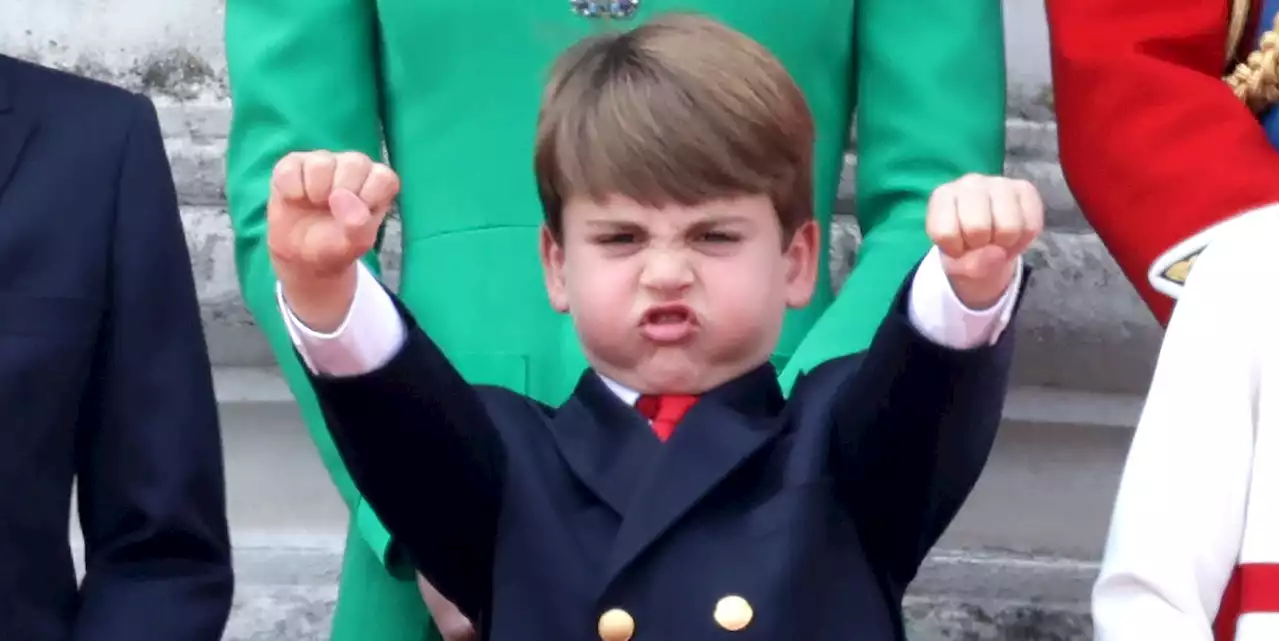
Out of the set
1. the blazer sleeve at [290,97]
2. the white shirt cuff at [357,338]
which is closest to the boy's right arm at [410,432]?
the white shirt cuff at [357,338]

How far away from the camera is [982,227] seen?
0.85m

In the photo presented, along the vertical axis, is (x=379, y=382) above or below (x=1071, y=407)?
above

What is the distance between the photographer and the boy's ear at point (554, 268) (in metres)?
1.03

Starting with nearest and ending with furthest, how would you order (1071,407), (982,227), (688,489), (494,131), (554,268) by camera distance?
(982,227) < (688,489) < (554,268) < (494,131) < (1071,407)

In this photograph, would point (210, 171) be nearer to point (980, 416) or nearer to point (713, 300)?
point (713, 300)

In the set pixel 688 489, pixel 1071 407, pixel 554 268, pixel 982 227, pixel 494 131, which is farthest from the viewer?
pixel 1071 407

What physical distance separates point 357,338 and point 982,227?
30cm

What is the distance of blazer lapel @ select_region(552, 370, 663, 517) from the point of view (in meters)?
0.97

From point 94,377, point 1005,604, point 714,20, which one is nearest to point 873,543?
point 714,20

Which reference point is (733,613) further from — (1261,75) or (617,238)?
(1261,75)

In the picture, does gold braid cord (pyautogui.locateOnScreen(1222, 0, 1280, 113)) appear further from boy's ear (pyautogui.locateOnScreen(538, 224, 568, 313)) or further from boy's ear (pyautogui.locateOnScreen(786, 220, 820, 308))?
boy's ear (pyautogui.locateOnScreen(538, 224, 568, 313))

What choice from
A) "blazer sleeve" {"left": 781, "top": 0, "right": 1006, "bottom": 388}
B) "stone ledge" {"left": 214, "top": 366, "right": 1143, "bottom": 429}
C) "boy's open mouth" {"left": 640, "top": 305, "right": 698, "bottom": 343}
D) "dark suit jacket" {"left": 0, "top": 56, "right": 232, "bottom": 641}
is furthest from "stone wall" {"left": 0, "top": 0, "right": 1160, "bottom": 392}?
"boy's open mouth" {"left": 640, "top": 305, "right": 698, "bottom": 343}

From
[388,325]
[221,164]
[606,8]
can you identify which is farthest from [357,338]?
[221,164]

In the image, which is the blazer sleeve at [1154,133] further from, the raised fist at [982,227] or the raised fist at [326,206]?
the raised fist at [326,206]
